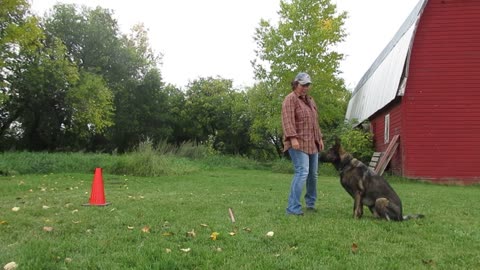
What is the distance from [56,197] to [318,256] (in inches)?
240

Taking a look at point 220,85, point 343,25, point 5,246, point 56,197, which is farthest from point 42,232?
point 220,85

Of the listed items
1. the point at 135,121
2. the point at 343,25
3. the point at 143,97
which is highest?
the point at 343,25

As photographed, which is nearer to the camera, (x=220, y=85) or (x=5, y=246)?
(x=5, y=246)

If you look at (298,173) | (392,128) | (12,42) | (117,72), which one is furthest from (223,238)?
(117,72)

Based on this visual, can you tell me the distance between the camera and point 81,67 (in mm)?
29703

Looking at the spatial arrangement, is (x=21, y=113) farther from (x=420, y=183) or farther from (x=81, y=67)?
(x=420, y=183)

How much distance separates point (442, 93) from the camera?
53.1ft

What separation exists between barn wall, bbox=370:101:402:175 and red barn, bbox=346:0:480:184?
689mm

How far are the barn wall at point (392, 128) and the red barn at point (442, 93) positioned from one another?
27.1 inches

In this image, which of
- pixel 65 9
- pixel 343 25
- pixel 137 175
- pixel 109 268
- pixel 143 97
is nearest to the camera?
pixel 109 268

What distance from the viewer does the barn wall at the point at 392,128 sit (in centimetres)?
1719

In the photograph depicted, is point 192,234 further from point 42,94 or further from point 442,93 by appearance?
point 42,94

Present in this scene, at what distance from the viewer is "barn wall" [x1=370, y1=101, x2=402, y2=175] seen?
1719 cm

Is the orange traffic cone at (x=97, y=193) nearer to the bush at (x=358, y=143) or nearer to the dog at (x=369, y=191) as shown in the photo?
the dog at (x=369, y=191)
